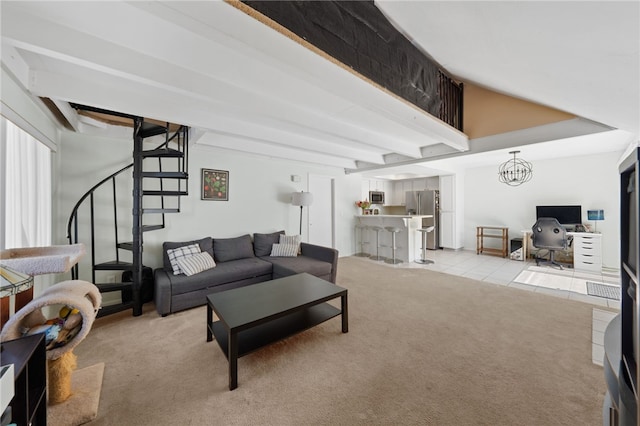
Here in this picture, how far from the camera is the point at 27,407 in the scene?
1.00m

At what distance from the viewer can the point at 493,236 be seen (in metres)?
6.23

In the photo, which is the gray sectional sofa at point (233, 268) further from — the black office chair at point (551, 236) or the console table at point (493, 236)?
the console table at point (493, 236)

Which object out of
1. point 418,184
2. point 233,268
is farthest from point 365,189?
point 233,268

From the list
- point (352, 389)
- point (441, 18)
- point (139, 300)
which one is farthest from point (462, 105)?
point (139, 300)

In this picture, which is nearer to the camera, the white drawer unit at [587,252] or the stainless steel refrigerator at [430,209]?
the white drawer unit at [587,252]

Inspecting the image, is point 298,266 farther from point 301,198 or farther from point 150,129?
point 150,129

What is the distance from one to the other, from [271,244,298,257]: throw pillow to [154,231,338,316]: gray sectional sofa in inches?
3.9

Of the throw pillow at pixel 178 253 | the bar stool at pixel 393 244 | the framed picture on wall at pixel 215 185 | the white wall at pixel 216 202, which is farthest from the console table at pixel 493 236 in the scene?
the throw pillow at pixel 178 253

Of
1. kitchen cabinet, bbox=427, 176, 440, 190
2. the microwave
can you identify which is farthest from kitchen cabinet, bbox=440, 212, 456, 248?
the microwave

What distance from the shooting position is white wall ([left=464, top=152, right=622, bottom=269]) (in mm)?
4801

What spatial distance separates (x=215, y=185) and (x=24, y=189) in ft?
7.17

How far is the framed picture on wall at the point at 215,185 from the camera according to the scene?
3992mm

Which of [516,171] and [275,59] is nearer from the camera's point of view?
[275,59]

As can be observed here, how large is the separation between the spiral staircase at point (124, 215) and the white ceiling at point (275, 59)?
62 centimetres
